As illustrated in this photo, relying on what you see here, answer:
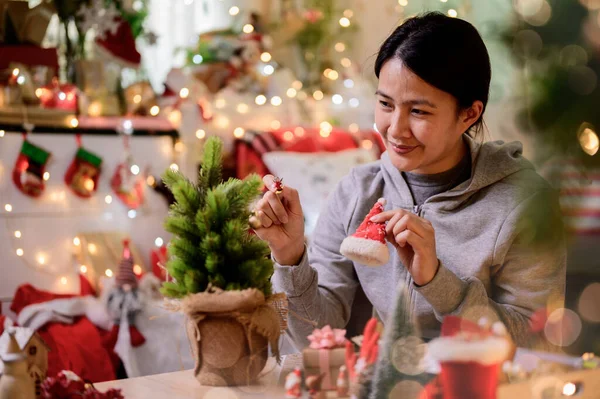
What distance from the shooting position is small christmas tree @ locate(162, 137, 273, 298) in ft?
3.18

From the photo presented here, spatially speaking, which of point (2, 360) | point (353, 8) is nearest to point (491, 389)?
point (2, 360)

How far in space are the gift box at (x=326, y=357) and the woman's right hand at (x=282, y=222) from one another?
0.28m

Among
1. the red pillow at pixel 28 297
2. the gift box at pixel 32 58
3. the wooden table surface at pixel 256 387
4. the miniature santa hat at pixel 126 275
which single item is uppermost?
the gift box at pixel 32 58

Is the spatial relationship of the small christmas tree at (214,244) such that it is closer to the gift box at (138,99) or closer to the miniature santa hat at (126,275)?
the miniature santa hat at (126,275)

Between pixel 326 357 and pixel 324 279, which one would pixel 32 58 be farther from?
pixel 326 357

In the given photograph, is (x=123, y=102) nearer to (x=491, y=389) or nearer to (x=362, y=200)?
(x=362, y=200)

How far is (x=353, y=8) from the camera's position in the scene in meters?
3.99

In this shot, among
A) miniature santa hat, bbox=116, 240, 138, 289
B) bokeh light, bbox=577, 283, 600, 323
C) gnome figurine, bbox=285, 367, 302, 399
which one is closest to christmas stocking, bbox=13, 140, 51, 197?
miniature santa hat, bbox=116, 240, 138, 289

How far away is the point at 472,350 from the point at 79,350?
155cm

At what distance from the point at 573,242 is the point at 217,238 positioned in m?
0.50

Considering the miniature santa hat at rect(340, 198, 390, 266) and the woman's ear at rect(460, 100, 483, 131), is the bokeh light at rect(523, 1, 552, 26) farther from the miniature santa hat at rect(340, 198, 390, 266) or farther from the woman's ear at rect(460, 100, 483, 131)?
the woman's ear at rect(460, 100, 483, 131)

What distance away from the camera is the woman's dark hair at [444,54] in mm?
1284

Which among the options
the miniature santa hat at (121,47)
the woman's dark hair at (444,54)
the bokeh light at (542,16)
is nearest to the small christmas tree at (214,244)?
the woman's dark hair at (444,54)

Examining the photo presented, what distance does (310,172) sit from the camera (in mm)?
2906
